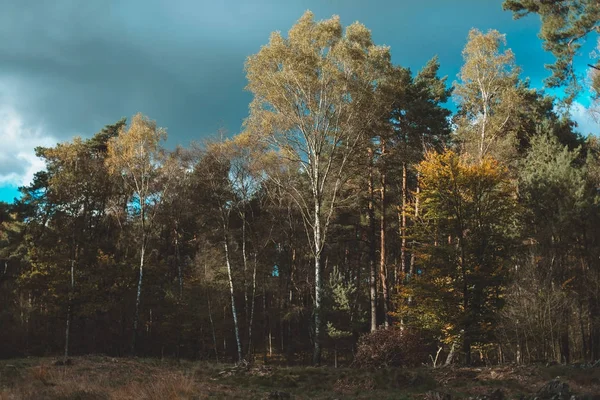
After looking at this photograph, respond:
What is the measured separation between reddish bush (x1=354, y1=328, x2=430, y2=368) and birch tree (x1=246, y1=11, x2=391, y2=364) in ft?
7.72

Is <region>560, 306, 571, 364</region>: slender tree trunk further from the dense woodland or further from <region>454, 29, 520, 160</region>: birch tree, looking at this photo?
<region>454, 29, 520, 160</region>: birch tree

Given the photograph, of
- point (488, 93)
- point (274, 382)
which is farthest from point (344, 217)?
point (274, 382)

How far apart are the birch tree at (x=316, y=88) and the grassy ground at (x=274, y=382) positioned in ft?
17.8

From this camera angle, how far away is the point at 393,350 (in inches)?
620

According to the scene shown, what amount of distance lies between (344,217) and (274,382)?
18734 mm

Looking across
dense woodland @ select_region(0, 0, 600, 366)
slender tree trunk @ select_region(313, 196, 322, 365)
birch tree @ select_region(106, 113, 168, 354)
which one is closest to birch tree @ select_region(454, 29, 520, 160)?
dense woodland @ select_region(0, 0, 600, 366)

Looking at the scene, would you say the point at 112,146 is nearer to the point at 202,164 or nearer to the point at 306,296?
the point at 202,164

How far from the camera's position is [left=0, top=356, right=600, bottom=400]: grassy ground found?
29.7ft

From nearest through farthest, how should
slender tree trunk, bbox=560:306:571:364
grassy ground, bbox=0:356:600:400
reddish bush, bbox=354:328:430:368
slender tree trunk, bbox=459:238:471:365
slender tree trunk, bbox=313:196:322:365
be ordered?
grassy ground, bbox=0:356:600:400 < slender tree trunk, bbox=459:238:471:365 < reddish bush, bbox=354:328:430:368 < slender tree trunk, bbox=313:196:322:365 < slender tree trunk, bbox=560:306:571:364

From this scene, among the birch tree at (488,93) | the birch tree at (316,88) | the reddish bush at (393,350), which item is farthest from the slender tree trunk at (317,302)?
Result: the birch tree at (488,93)

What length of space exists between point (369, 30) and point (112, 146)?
51.3 feet

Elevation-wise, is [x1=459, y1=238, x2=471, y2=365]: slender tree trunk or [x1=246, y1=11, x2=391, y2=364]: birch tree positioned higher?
[x1=246, y1=11, x2=391, y2=364]: birch tree

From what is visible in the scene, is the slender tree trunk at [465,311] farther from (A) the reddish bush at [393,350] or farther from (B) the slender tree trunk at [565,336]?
(B) the slender tree trunk at [565,336]

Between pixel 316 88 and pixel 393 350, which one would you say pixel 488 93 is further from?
pixel 393 350
